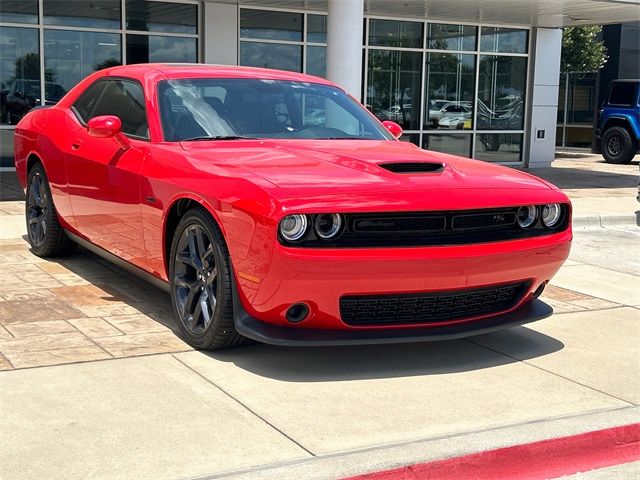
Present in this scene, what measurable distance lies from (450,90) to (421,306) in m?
14.8

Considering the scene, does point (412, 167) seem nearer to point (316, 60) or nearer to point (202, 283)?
point (202, 283)

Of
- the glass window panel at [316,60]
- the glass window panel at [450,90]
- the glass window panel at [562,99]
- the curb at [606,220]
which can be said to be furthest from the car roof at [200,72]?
the glass window panel at [562,99]

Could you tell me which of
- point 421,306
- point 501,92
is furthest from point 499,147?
point 421,306

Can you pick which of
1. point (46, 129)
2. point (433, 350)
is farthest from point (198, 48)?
point (433, 350)

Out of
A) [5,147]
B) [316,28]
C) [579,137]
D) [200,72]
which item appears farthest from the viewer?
[579,137]

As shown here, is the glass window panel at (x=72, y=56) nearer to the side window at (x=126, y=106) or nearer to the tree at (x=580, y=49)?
the side window at (x=126, y=106)

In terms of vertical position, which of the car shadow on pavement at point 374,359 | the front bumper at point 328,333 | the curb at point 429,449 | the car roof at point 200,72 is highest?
the car roof at point 200,72

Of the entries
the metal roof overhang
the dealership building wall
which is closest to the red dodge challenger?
the dealership building wall

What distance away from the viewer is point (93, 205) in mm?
6012

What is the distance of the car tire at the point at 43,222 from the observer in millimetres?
6984

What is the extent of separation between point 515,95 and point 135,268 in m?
15.4

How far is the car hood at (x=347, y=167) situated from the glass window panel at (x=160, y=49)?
10701mm

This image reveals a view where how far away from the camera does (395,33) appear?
18047 millimetres

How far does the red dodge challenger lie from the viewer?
4.26m
